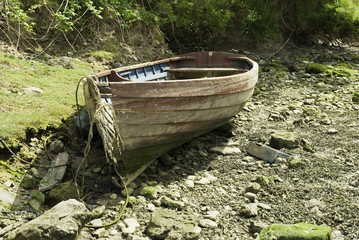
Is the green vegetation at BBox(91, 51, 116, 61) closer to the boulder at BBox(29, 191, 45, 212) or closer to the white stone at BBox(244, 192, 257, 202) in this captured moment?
the boulder at BBox(29, 191, 45, 212)

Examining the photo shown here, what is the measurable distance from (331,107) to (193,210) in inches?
232

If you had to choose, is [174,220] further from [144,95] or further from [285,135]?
[285,135]

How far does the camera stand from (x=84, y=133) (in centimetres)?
636

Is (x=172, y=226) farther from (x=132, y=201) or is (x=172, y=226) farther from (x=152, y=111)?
(x=152, y=111)

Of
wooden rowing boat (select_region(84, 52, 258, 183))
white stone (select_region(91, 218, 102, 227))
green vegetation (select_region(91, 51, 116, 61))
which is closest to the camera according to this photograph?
white stone (select_region(91, 218, 102, 227))

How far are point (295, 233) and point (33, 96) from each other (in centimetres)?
513

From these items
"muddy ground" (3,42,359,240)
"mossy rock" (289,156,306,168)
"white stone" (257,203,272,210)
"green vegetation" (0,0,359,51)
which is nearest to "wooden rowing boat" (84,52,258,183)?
"muddy ground" (3,42,359,240)

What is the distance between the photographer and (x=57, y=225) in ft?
12.5

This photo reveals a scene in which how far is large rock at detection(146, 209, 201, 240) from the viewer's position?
414 centimetres

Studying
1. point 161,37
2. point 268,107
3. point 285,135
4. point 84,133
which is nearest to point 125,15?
point 161,37

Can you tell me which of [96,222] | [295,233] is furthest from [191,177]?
[295,233]

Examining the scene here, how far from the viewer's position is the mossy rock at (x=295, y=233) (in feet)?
12.8

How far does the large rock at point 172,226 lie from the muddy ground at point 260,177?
14 cm

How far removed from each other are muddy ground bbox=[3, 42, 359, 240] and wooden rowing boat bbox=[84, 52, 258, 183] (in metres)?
0.42
